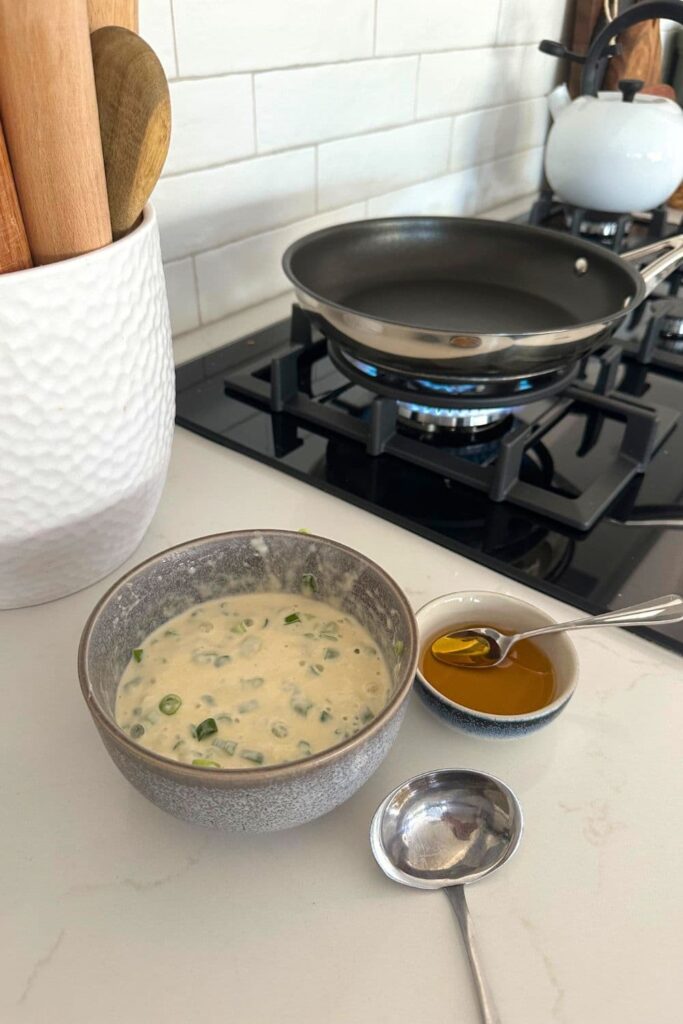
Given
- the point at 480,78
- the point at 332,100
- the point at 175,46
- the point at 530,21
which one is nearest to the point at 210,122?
the point at 175,46

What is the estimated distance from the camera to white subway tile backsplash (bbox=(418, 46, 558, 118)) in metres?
1.09

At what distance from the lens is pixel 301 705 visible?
1.33 ft

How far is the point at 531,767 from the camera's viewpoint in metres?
0.43

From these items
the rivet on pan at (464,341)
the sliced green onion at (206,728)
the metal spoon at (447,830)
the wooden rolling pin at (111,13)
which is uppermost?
the wooden rolling pin at (111,13)

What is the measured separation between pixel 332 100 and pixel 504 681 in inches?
29.5

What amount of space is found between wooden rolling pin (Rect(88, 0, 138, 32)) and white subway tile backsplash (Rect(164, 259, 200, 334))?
1.17ft

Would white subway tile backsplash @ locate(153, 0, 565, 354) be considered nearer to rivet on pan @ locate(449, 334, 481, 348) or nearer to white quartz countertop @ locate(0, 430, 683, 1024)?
rivet on pan @ locate(449, 334, 481, 348)

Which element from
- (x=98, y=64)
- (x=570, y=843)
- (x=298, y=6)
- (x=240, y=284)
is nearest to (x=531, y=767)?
(x=570, y=843)

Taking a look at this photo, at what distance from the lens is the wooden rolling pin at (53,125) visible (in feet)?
1.21

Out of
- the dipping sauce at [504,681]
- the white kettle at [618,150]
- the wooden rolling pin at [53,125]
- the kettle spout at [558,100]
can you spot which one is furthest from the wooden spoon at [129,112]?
the kettle spout at [558,100]

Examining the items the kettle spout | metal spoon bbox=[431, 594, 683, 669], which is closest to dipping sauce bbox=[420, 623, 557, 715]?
metal spoon bbox=[431, 594, 683, 669]

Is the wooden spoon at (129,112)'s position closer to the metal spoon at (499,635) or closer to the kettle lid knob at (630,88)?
the metal spoon at (499,635)

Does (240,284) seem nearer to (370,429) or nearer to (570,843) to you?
(370,429)

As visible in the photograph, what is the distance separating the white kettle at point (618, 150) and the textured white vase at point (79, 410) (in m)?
0.78
